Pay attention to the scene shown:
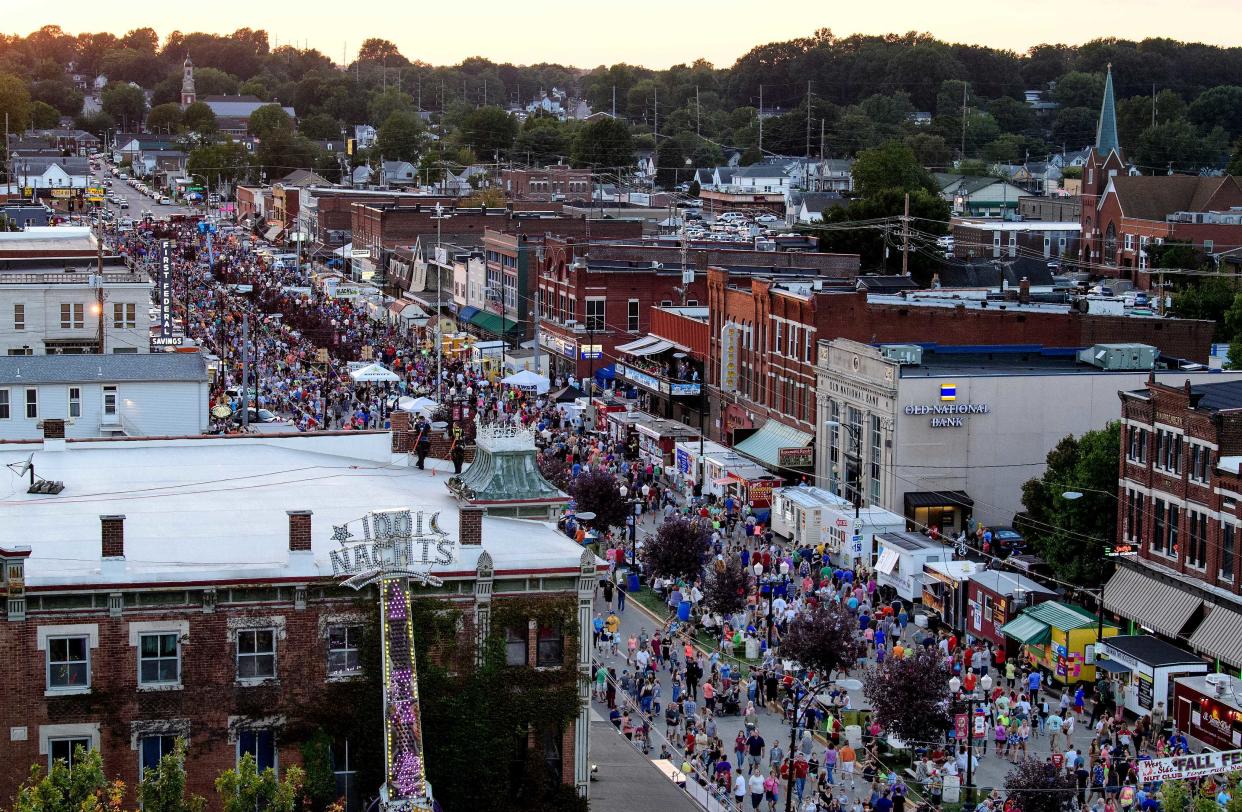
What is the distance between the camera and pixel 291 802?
81.6ft

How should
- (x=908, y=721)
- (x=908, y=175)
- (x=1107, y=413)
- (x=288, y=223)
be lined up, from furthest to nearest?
(x=288, y=223)
(x=908, y=175)
(x=1107, y=413)
(x=908, y=721)

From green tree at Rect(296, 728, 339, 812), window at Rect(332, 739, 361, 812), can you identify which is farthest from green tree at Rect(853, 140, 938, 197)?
green tree at Rect(296, 728, 339, 812)

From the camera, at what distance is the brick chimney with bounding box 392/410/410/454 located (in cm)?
3741

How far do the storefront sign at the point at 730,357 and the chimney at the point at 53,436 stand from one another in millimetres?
38903

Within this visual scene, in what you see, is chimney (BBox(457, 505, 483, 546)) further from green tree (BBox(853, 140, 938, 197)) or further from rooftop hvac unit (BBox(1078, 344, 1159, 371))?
green tree (BBox(853, 140, 938, 197))

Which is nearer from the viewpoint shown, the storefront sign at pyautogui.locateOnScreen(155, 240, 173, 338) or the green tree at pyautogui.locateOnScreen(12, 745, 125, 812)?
the green tree at pyautogui.locateOnScreen(12, 745, 125, 812)

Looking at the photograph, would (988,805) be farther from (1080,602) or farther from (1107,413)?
(1107,413)

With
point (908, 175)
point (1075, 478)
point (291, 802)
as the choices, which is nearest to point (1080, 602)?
point (1075, 478)

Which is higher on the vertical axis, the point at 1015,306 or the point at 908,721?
the point at 1015,306

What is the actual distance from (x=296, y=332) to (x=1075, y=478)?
56.1 m

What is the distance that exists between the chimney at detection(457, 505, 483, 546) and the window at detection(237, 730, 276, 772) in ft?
11.5

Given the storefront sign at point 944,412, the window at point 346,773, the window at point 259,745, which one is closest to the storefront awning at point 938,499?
the storefront sign at point 944,412

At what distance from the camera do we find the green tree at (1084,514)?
159 ft

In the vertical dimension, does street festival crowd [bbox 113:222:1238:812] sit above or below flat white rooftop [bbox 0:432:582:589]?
below
